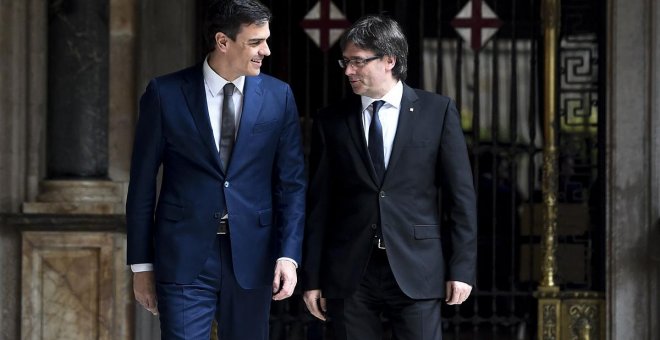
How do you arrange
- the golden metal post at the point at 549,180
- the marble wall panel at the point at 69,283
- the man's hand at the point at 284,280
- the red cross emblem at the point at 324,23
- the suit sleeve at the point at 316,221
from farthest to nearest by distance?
the red cross emblem at the point at 324,23
the golden metal post at the point at 549,180
the marble wall panel at the point at 69,283
the suit sleeve at the point at 316,221
the man's hand at the point at 284,280

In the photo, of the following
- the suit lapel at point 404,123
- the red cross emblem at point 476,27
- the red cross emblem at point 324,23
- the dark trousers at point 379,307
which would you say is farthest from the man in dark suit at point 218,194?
the red cross emblem at point 476,27

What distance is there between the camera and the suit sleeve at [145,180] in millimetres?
5656

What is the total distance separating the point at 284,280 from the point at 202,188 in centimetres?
48

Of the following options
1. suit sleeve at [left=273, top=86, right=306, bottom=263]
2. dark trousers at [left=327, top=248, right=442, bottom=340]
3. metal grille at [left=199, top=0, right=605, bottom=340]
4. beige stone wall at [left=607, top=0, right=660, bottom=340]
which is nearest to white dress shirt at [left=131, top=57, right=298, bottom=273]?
suit sleeve at [left=273, top=86, right=306, bottom=263]

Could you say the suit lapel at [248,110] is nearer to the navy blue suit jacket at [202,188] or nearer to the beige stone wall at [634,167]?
the navy blue suit jacket at [202,188]

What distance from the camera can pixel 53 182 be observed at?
8.58 meters

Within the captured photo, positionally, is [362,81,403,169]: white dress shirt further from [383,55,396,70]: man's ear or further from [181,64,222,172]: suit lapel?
[181,64,222,172]: suit lapel

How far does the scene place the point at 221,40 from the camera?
5629 millimetres

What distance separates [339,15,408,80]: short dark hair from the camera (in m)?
5.66

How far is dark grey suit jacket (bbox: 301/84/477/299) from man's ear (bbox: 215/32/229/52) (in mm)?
523

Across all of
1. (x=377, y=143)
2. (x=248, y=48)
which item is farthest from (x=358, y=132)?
(x=248, y=48)

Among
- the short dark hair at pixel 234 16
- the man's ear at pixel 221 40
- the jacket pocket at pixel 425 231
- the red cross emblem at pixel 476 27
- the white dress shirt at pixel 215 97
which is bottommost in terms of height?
the jacket pocket at pixel 425 231

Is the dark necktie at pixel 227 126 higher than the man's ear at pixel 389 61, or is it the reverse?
the man's ear at pixel 389 61

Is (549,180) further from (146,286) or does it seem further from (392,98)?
Result: (146,286)
